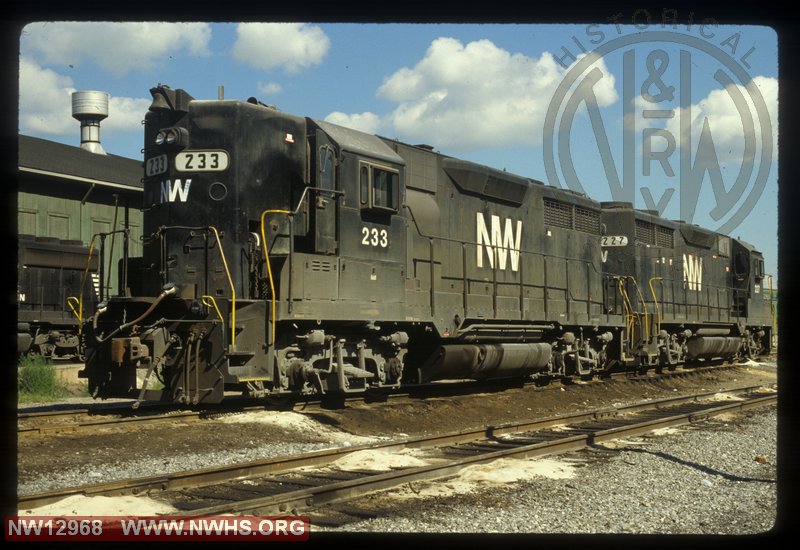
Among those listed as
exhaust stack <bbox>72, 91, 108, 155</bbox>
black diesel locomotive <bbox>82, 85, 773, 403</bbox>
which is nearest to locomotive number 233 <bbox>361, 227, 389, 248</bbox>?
black diesel locomotive <bbox>82, 85, 773, 403</bbox>

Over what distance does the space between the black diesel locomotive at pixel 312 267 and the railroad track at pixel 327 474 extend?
2.16m

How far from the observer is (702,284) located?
25953mm

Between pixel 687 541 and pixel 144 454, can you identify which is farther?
pixel 144 454

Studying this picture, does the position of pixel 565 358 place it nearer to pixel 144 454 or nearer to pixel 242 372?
pixel 242 372

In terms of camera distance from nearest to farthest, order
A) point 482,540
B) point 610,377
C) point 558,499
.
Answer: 1. point 482,540
2. point 558,499
3. point 610,377

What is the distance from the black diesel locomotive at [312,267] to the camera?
10.4 metres

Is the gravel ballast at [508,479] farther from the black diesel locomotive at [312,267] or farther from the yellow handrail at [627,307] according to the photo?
the yellow handrail at [627,307]

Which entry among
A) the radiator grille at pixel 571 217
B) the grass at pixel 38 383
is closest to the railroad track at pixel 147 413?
the grass at pixel 38 383

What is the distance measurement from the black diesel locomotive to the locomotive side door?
0.02 m

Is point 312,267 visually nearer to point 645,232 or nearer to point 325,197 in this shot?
point 325,197

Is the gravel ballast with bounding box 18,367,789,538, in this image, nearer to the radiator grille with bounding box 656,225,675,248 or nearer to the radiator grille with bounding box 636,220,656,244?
the radiator grille with bounding box 636,220,656,244

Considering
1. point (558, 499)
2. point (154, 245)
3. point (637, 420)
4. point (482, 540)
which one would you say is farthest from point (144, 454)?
point (637, 420)

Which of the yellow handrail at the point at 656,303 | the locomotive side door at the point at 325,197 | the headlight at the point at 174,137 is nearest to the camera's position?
the headlight at the point at 174,137

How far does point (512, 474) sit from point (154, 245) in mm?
5911
